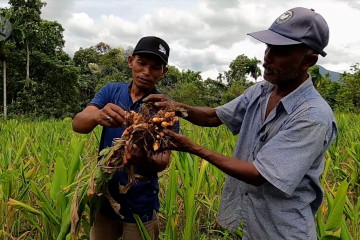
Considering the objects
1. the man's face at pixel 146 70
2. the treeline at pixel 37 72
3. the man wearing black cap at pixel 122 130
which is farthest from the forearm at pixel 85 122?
the treeline at pixel 37 72

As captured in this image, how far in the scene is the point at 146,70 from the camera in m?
1.40

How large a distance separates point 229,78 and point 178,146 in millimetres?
34213

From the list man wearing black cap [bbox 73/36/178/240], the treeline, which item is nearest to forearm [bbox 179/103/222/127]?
man wearing black cap [bbox 73/36/178/240]

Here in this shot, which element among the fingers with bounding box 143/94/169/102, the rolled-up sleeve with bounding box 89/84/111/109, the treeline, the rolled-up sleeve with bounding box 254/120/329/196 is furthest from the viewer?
the treeline

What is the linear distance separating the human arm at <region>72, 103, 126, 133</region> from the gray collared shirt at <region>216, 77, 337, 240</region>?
0.46 meters

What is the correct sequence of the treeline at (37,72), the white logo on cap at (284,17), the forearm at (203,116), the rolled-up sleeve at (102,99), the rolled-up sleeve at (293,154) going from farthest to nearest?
1. the treeline at (37,72)
2. the forearm at (203,116)
3. the rolled-up sleeve at (102,99)
4. the white logo on cap at (284,17)
5. the rolled-up sleeve at (293,154)

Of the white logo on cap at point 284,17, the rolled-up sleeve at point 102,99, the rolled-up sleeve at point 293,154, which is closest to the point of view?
the rolled-up sleeve at point 293,154

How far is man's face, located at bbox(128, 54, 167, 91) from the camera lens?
4.60 feet

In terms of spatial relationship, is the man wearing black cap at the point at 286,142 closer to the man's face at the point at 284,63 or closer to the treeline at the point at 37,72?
the man's face at the point at 284,63

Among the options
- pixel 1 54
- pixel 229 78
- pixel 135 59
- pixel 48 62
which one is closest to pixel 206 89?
pixel 229 78

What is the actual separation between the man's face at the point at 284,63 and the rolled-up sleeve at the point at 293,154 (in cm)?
18

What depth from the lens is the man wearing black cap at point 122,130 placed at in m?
1.36

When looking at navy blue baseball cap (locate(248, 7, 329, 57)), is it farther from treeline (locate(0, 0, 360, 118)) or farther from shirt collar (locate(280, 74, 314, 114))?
treeline (locate(0, 0, 360, 118))

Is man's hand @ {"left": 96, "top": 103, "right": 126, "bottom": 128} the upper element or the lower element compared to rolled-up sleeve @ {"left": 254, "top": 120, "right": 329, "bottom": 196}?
upper
